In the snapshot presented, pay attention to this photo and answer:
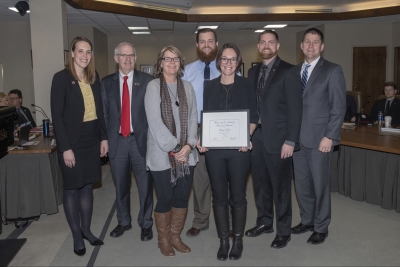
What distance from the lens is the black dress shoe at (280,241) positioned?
130 inches

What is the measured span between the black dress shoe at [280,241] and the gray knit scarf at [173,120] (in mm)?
1011

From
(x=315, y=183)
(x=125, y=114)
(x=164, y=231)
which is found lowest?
(x=164, y=231)

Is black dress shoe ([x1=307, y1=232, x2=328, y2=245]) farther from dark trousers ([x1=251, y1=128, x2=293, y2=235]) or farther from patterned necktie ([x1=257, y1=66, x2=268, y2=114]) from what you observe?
patterned necktie ([x1=257, y1=66, x2=268, y2=114])

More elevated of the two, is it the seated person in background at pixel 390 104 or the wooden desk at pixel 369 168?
the seated person in background at pixel 390 104

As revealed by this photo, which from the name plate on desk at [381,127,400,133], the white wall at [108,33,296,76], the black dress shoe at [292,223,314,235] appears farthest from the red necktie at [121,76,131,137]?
the white wall at [108,33,296,76]

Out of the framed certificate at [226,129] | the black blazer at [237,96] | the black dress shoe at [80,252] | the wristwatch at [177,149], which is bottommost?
the black dress shoe at [80,252]

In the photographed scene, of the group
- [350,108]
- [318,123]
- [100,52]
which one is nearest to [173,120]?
[318,123]

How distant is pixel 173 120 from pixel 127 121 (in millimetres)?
584

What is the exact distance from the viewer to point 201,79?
345 centimetres

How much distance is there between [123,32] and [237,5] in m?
4.14

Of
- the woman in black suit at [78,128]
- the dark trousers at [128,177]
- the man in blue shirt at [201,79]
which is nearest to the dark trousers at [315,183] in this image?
the man in blue shirt at [201,79]

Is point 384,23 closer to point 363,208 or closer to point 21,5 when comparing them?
point 363,208

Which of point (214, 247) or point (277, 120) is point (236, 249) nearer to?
point (214, 247)

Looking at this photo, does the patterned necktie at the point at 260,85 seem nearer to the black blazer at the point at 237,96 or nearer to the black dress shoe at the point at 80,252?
the black blazer at the point at 237,96
